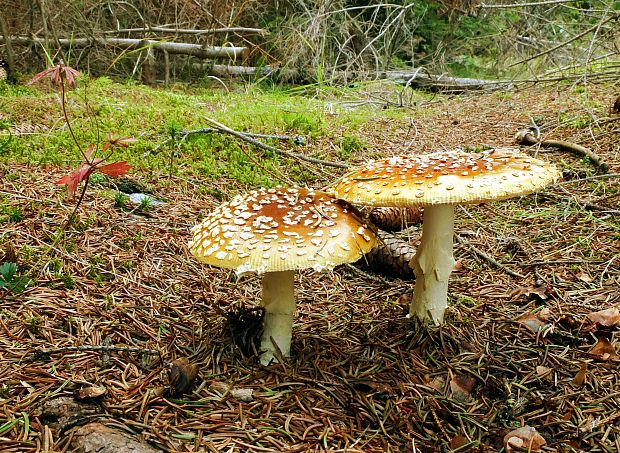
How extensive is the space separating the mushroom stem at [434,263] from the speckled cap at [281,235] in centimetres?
40

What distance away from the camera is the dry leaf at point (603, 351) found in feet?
7.77

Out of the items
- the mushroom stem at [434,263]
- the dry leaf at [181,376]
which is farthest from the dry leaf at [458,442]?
the dry leaf at [181,376]

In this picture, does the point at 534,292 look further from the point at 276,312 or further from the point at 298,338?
the point at 276,312

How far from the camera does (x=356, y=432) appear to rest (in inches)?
78.7

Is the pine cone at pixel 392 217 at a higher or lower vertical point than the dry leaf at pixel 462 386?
higher

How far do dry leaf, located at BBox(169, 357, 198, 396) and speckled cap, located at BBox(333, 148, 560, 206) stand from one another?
39.9 inches

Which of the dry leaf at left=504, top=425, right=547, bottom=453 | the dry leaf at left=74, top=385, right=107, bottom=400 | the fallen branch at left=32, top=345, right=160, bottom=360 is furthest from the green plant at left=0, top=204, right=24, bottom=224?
the dry leaf at left=504, top=425, right=547, bottom=453

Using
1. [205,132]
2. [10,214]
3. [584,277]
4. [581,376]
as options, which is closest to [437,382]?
[581,376]

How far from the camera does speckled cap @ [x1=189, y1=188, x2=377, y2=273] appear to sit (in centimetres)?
200

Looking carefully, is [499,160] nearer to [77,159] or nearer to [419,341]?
A: [419,341]

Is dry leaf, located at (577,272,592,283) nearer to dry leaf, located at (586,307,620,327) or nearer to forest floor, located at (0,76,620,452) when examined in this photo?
forest floor, located at (0,76,620,452)

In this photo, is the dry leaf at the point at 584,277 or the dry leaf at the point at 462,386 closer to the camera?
the dry leaf at the point at 462,386

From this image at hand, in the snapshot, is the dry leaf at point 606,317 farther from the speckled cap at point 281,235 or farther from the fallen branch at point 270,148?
the fallen branch at point 270,148

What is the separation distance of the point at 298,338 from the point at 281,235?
2.65 ft
